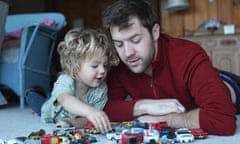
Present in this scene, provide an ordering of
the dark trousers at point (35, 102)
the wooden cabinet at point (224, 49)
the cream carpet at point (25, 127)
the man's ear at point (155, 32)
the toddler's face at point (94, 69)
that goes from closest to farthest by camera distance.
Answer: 1. the cream carpet at point (25, 127)
2. the man's ear at point (155, 32)
3. the toddler's face at point (94, 69)
4. the dark trousers at point (35, 102)
5. the wooden cabinet at point (224, 49)

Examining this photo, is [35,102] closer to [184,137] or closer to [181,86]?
[181,86]

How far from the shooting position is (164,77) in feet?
4.34

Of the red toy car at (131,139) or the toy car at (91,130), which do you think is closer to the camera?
the red toy car at (131,139)

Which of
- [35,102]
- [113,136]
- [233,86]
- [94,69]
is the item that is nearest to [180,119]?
[113,136]

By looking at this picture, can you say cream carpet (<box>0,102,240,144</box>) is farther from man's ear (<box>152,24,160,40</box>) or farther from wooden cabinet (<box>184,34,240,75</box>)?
Result: wooden cabinet (<box>184,34,240,75</box>)

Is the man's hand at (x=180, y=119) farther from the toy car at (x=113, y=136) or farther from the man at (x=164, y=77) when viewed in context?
the toy car at (x=113, y=136)

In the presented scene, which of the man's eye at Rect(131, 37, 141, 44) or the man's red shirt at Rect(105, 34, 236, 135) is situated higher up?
the man's eye at Rect(131, 37, 141, 44)

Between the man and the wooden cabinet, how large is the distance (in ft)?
6.35

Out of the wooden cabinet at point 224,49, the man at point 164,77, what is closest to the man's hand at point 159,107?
the man at point 164,77

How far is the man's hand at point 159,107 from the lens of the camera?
1236 mm

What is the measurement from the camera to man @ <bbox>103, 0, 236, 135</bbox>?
1.13 meters

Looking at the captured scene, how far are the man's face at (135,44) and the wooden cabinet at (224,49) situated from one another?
80.6 inches

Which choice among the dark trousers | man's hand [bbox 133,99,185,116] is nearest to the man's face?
man's hand [bbox 133,99,185,116]

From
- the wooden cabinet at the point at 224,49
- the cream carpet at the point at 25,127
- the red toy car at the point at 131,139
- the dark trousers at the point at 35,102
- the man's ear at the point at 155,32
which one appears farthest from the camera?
the wooden cabinet at the point at 224,49
